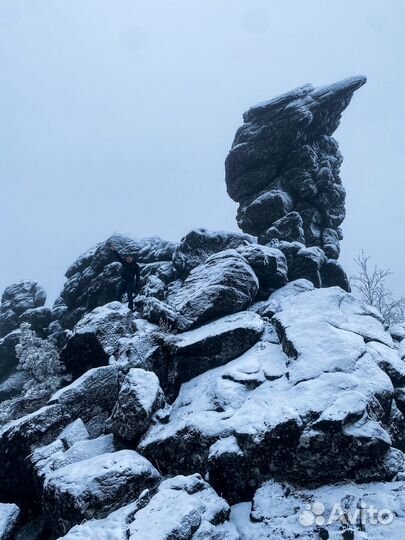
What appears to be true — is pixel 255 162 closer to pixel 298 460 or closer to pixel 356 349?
pixel 356 349

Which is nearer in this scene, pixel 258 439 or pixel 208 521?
pixel 208 521

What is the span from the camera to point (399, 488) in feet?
28.5

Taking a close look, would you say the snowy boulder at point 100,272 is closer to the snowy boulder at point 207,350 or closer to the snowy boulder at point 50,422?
the snowy boulder at point 50,422

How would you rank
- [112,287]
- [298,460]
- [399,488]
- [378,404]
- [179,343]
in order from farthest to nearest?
[112,287] < [179,343] < [378,404] < [298,460] < [399,488]

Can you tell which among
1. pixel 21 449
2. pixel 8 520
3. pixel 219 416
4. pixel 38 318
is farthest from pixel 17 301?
pixel 219 416

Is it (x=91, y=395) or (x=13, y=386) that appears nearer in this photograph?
(x=91, y=395)

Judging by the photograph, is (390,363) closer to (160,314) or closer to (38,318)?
(160,314)

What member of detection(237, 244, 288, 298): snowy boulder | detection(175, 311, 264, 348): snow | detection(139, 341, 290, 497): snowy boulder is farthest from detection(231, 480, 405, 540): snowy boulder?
detection(237, 244, 288, 298): snowy boulder

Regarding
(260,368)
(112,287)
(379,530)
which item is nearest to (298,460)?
(379,530)

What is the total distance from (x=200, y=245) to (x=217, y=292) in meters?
7.92

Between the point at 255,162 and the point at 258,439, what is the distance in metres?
28.2

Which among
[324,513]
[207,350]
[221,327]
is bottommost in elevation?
[324,513]

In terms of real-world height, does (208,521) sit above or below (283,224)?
below

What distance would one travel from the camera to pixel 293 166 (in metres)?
32.7
